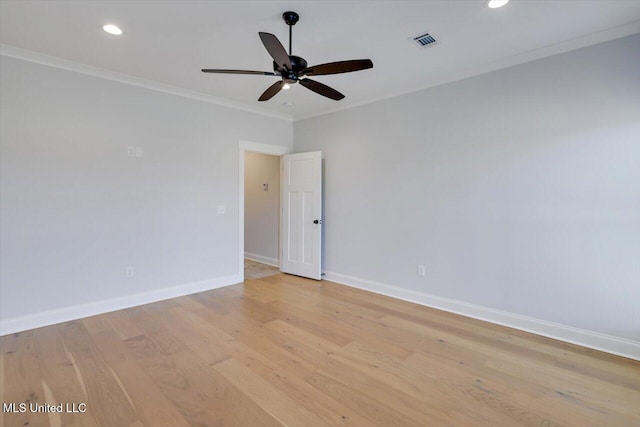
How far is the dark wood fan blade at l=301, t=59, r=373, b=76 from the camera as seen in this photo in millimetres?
2201

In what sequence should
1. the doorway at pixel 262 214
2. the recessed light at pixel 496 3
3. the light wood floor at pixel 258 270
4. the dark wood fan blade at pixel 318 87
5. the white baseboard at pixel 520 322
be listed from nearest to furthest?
the recessed light at pixel 496 3 < the dark wood fan blade at pixel 318 87 < the white baseboard at pixel 520 322 < the light wood floor at pixel 258 270 < the doorway at pixel 262 214

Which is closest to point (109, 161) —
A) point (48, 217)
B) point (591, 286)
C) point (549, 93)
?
point (48, 217)

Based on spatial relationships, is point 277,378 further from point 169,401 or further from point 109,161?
point 109,161

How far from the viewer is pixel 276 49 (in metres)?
2.03

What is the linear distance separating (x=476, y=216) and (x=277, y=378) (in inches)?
105

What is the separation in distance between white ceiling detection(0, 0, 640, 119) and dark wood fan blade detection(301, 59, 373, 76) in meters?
0.45

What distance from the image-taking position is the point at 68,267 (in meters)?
3.26

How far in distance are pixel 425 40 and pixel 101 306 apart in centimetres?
440

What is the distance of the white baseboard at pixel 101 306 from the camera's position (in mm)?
2988

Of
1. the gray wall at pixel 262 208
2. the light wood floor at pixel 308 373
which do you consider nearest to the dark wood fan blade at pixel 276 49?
the light wood floor at pixel 308 373

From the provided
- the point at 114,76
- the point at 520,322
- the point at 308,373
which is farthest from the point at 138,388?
the point at 520,322

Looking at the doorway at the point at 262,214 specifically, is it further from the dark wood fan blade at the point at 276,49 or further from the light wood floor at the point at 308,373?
the dark wood fan blade at the point at 276,49

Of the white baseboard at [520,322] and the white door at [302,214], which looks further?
the white door at [302,214]

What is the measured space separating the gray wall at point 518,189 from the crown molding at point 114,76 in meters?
1.90
